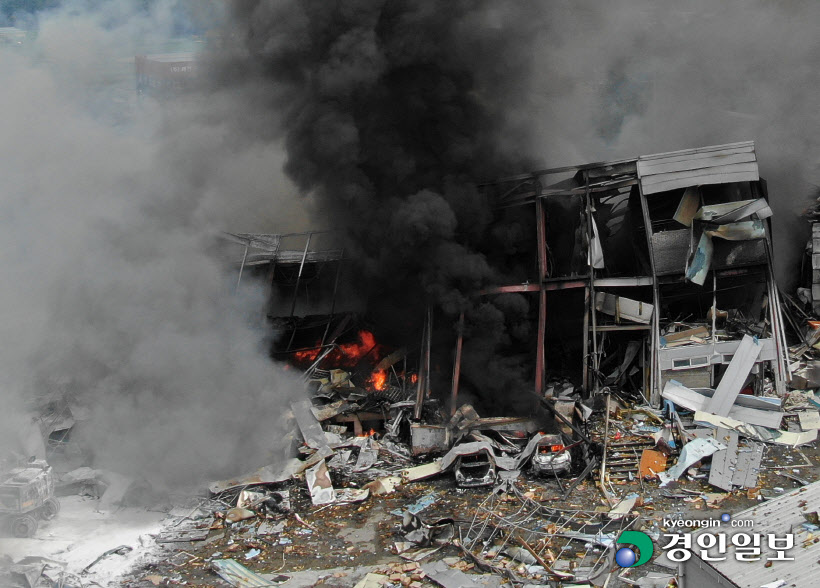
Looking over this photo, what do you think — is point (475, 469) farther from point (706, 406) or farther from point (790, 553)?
point (790, 553)

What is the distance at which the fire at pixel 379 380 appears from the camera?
1334cm

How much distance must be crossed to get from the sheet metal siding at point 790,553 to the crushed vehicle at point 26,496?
A: 8.34 m

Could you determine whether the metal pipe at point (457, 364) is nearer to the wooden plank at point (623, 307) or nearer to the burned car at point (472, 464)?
the burned car at point (472, 464)

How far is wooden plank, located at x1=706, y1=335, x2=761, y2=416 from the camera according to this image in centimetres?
1151

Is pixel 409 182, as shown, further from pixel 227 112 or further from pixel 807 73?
pixel 807 73

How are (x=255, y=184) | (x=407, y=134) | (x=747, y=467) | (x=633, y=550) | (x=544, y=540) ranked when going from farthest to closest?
1. (x=255, y=184)
2. (x=407, y=134)
3. (x=747, y=467)
4. (x=544, y=540)
5. (x=633, y=550)

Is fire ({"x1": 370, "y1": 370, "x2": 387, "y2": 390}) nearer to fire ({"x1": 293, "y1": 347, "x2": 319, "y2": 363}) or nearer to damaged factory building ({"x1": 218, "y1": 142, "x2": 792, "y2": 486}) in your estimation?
damaged factory building ({"x1": 218, "y1": 142, "x2": 792, "y2": 486})

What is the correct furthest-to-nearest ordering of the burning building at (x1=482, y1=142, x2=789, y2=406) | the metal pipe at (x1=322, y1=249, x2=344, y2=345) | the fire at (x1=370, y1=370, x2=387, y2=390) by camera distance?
the metal pipe at (x1=322, y1=249, x2=344, y2=345) < the fire at (x1=370, y1=370, x2=387, y2=390) < the burning building at (x1=482, y1=142, x2=789, y2=406)

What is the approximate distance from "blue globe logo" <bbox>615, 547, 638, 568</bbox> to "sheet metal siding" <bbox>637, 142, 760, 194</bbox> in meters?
7.41

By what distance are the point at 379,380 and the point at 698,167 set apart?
7673mm

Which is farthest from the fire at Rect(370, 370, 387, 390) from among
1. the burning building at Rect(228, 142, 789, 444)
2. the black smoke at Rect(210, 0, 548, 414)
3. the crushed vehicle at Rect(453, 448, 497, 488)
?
the crushed vehicle at Rect(453, 448, 497, 488)

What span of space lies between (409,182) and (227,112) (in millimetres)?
4686

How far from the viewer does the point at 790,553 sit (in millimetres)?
5652

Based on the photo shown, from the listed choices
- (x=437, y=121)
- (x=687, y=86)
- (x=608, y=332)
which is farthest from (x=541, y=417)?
(x=687, y=86)
